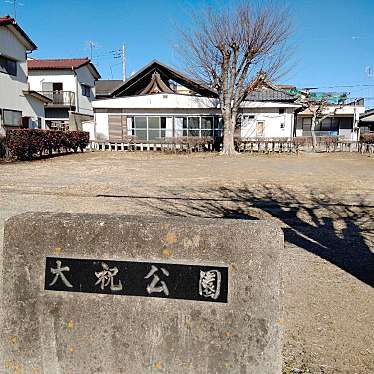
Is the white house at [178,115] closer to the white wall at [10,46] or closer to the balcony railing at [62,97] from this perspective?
the white wall at [10,46]

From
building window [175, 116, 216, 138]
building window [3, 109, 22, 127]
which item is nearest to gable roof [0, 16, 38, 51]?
building window [3, 109, 22, 127]

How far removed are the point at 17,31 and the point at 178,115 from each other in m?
11.2

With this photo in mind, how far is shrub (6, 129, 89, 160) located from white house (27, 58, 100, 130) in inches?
307

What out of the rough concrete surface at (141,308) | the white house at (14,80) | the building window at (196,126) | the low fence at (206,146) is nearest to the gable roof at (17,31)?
the white house at (14,80)

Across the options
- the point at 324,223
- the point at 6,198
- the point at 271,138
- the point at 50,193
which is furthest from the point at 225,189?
the point at 271,138

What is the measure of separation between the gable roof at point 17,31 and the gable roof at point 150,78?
20.1 ft

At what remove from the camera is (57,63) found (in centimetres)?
3066

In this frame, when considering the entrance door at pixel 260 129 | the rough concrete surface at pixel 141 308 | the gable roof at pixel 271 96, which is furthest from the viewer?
the gable roof at pixel 271 96

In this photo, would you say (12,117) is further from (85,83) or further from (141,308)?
(141,308)

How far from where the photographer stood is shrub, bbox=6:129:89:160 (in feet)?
51.4

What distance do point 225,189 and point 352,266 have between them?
5253mm

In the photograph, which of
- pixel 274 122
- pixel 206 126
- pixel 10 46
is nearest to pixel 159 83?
pixel 206 126

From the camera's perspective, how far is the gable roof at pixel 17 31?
20.4 m

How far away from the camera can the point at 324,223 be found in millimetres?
5641
